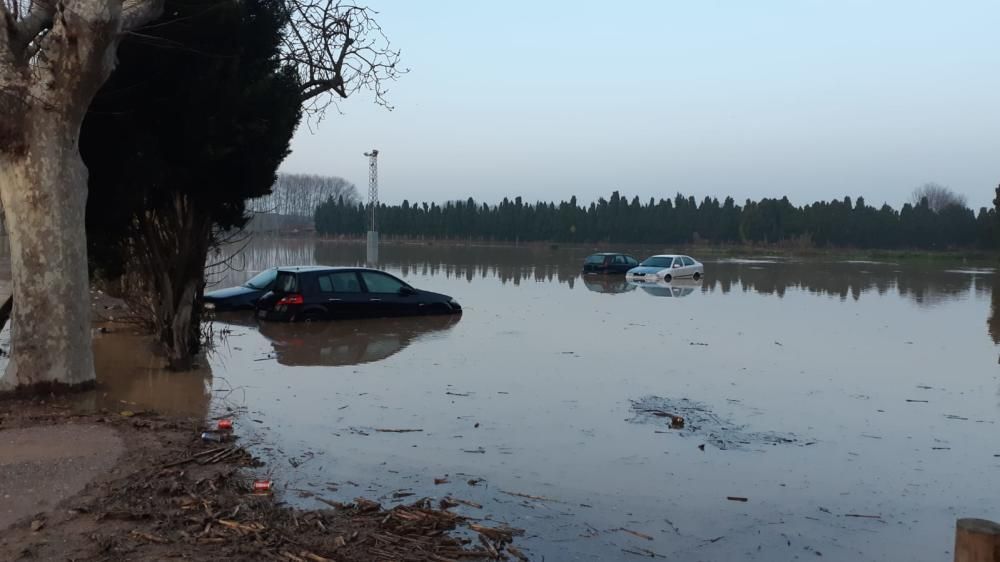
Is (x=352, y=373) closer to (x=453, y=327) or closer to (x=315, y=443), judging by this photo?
(x=315, y=443)

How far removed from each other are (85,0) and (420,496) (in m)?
6.36

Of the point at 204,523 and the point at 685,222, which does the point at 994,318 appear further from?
the point at 685,222

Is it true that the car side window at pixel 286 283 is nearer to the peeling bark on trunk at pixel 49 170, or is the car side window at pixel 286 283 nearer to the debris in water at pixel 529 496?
the peeling bark on trunk at pixel 49 170

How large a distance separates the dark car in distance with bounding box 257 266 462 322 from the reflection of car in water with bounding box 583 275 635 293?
12.4 metres

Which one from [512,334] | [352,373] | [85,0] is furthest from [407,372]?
[85,0]

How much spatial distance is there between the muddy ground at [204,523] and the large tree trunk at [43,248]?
2108mm

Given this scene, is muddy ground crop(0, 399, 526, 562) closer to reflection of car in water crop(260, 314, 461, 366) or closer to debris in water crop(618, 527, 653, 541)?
debris in water crop(618, 527, 653, 541)

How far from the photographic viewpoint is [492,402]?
10352 millimetres

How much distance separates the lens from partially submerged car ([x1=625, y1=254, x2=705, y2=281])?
120ft

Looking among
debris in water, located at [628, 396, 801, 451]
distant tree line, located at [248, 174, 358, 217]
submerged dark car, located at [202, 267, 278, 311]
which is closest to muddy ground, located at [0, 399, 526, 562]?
debris in water, located at [628, 396, 801, 451]

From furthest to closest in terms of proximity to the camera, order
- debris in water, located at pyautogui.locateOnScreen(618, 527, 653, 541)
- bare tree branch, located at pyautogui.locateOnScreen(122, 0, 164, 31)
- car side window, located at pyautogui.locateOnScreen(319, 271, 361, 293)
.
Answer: car side window, located at pyautogui.locateOnScreen(319, 271, 361, 293)
bare tree branch, located at pyautogui.locateOnScreen(122, 0, 164, 31)
debris in water, located at pyautogui.locateOnScreen(618, 527, 653, 541)

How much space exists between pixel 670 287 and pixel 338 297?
60.8 feet

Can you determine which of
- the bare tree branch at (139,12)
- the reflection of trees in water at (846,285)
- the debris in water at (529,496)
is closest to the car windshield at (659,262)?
the reflection of trees in water at (846,285)

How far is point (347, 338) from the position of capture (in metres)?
15.9
